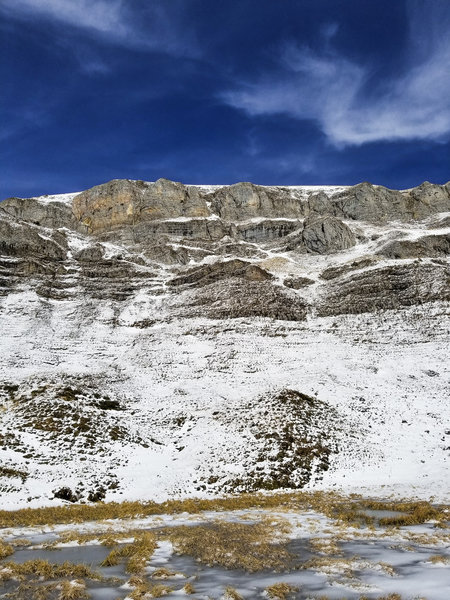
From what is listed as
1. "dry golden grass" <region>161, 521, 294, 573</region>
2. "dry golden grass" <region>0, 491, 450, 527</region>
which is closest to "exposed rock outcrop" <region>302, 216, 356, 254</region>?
"dry golden grass" <region>0, 491, 450, 527</region>

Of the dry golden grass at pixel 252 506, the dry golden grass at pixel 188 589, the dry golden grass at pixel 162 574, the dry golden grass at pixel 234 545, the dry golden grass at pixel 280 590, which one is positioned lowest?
the dry golden grass at pixel 252 506

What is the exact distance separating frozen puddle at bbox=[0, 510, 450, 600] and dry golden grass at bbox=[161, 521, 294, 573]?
0.23 metres

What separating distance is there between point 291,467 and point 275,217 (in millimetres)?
125849

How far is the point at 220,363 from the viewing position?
4578 centimetres

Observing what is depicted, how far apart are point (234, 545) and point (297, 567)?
2.52 metres

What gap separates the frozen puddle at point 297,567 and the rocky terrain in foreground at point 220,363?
10.4 metres

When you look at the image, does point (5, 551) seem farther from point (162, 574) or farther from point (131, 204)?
point (131, 204)

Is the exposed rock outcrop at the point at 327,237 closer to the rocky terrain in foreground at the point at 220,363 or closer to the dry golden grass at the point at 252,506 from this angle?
the rocky terrain in foreground at the point at 220,363

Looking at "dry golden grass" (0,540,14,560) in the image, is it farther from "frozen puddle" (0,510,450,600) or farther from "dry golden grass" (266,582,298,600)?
"dry golden grass" (266,582,298,600)

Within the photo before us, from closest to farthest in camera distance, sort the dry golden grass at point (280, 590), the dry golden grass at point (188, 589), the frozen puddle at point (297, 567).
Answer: the dry golden grass at point (280, 590) → the frozen puddle at point (297, 567) → the dry golden grass at point (188, 589)

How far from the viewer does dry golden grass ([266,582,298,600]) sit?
271 inches

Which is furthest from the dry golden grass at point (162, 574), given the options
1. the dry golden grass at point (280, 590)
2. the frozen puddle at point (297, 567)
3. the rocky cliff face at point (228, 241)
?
the rocky cliff face at point (228, 241)

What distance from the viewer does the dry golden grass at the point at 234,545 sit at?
9062mm

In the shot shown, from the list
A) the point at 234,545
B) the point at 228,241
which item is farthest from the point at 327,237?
the point at 234,545
